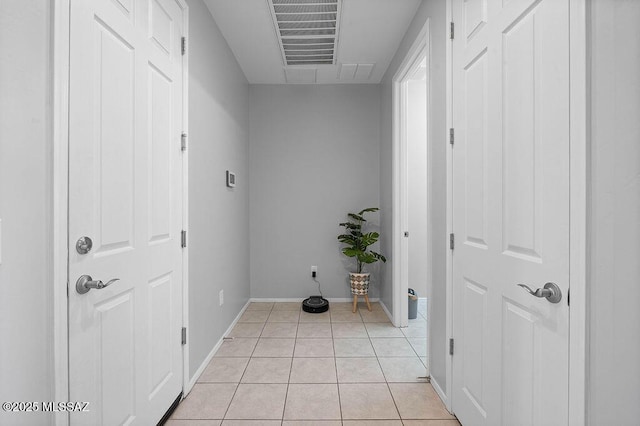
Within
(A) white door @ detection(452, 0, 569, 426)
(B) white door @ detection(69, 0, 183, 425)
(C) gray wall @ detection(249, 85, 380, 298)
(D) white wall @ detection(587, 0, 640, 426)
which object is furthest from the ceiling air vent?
(D) white wall @ detection(587, 0, 640, 426)

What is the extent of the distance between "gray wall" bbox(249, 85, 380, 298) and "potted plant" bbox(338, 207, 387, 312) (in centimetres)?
24

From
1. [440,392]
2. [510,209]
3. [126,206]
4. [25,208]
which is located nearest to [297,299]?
[440,392]

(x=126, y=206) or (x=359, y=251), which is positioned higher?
(x=126, y=206)

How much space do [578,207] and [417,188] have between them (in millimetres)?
3047

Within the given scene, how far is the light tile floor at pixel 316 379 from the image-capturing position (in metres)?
1.73

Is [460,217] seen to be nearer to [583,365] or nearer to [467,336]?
[467,336]

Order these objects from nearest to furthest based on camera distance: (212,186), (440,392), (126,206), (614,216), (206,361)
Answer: (614,216) → (126,206) → (440,392) → (206,361) → (212,186)

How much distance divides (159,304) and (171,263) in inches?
9.5

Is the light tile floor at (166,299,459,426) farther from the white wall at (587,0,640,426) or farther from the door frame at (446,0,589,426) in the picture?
the white wall at (587,0,640,426)

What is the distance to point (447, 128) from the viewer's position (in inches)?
71.7

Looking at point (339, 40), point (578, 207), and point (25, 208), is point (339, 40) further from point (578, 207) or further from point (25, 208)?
point (25, 208)

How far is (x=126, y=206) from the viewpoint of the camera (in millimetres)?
1369

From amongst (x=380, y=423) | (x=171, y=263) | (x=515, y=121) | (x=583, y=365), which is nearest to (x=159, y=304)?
(x=171, y=263)

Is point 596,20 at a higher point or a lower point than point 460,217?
higher
